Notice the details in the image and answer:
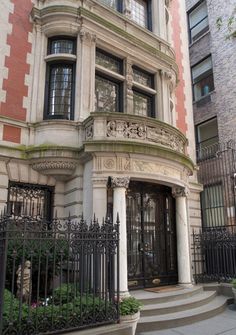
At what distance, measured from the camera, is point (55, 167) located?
945 cm

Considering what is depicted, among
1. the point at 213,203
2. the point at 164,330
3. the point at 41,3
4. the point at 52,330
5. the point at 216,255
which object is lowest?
the point at 164,330

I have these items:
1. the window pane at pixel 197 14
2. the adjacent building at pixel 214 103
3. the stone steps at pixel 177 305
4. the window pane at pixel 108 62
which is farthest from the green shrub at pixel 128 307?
the window pane at pixel 197 14

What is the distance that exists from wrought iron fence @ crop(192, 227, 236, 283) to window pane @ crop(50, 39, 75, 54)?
7887 mm

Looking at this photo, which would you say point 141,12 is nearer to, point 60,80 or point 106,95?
point 106,95

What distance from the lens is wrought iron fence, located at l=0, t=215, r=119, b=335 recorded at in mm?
5184

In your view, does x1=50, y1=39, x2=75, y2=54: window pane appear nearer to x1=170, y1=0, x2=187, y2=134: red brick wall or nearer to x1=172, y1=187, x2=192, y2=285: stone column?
x1=170, y1=0, x2=187, y2=134: red brick wall

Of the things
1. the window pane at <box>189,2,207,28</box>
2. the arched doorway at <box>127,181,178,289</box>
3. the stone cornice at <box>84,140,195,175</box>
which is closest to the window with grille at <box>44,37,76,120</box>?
the stone cornice at <box>84,140,195,175</box>

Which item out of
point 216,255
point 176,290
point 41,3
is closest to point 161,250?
point 176,290

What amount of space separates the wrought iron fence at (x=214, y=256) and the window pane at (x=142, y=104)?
4.96 meters

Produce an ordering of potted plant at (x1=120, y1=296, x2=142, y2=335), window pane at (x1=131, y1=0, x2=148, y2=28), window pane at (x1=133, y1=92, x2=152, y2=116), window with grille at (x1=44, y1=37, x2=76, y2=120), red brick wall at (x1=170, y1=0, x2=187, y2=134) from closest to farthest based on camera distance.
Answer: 1. potted plant at (x1=120, y1=296, x2=142, y2=335)
2. window with grille at (x1=44, y1=37, x2=76, y2=120)
3. window pane at (x1=133, y1=92, x2=152, y2=116)
4. window pane at (x1=131, y1=0, x2=148, y2=28)
5. red brick wall at (x1=170, y1=0, x2=187, y2=134)

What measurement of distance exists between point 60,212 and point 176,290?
405 cm

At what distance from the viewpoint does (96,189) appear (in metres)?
8.75

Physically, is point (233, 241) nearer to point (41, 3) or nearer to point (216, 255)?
point (216, 255)

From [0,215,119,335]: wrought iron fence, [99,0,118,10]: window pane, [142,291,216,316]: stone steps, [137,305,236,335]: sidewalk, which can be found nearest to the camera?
[0,215,119,335]: wrought iron fence
